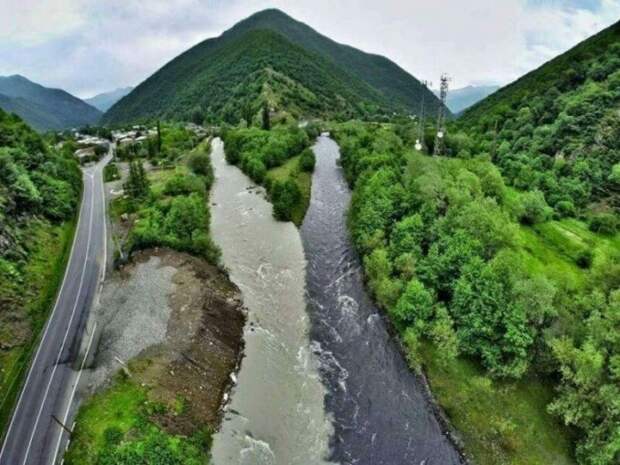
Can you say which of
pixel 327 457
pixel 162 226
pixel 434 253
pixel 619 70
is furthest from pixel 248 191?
pixel 619 70

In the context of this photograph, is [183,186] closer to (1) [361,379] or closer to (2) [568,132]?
(1) [361,379]

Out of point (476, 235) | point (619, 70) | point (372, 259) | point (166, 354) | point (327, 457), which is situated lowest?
point (327, 457)

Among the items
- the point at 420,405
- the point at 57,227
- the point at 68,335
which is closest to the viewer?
the point at 420,405

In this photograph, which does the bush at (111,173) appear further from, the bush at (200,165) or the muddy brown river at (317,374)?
the muddy brown river at (317,374)

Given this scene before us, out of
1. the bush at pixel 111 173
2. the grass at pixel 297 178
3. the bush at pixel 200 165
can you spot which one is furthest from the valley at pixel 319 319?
the bush at pixel 200 165

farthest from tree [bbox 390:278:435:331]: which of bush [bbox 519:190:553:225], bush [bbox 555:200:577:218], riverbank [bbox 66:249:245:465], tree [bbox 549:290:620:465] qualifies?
bush [bbox 555:200:577:218]

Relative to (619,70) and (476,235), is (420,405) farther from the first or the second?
(619,70)

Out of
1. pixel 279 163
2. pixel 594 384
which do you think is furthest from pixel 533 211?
pixel 279 163
